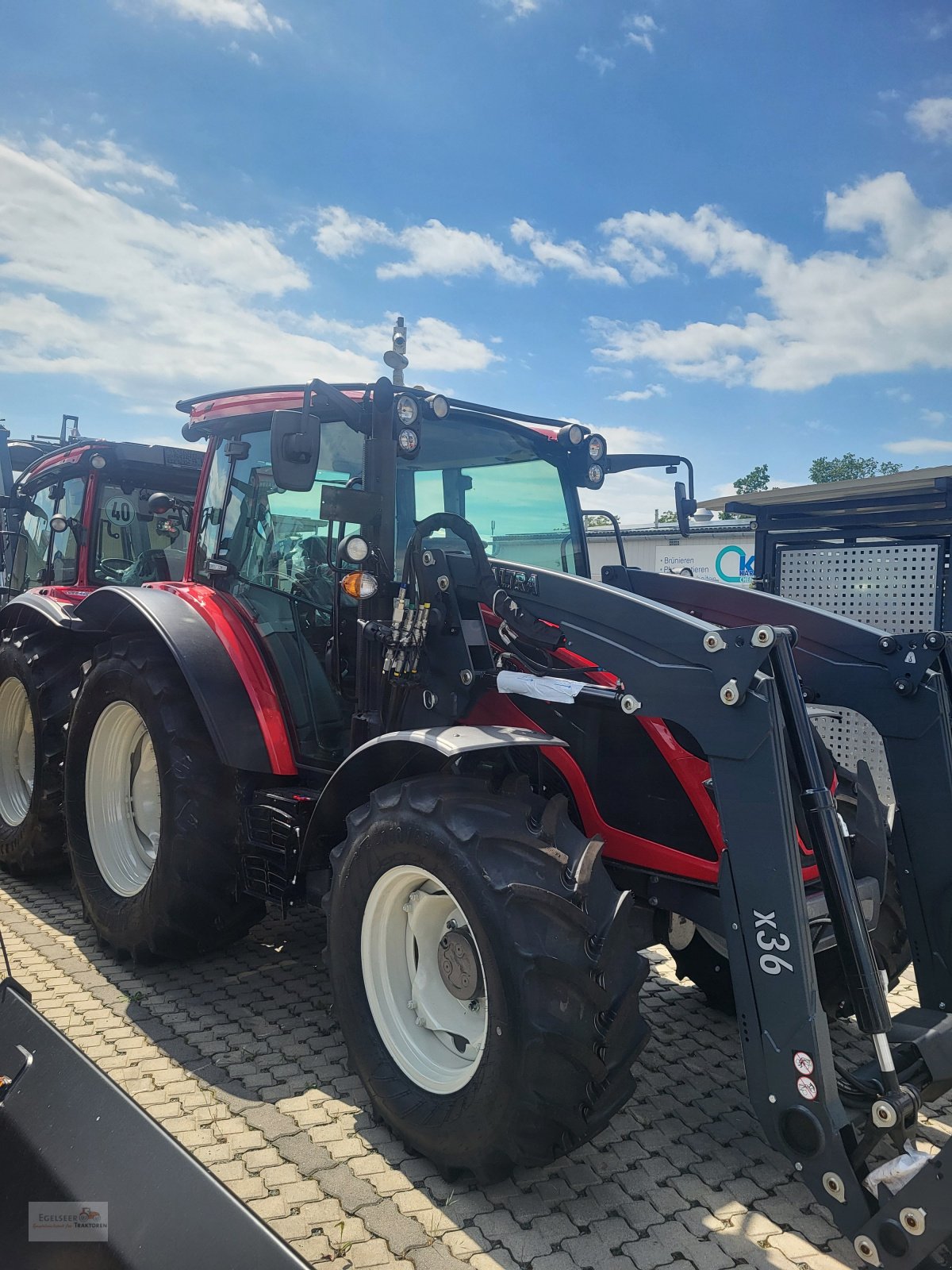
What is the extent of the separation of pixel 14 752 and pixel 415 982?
12.9 ft

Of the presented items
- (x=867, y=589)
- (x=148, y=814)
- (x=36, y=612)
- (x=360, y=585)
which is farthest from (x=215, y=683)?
(x=867, y=589)

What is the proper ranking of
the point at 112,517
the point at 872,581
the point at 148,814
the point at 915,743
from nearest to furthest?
the point at 915,743, the point at 148,814, the point at 872,581, the point at 112,517

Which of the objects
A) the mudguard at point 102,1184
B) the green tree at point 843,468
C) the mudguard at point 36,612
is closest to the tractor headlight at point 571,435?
the mudguard at point 36,612

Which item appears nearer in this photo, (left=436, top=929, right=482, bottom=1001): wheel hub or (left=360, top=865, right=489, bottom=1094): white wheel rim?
(left=436, top=929, right=482, bottom=1001): wheel hub

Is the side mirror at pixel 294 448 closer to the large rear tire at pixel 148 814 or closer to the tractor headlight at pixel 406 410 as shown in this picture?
the tractor headlight at pixel 406 410

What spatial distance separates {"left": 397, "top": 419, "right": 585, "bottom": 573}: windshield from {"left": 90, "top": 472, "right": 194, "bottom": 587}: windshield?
2.62 meters

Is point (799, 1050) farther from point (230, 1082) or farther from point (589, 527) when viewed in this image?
point (589, 527)

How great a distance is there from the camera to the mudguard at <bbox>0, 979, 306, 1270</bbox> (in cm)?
148

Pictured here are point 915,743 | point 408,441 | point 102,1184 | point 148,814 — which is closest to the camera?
point 102,1184

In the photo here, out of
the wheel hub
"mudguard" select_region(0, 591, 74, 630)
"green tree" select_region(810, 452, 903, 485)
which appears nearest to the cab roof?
"mudguard" select_region(0, 591, 74, 630)

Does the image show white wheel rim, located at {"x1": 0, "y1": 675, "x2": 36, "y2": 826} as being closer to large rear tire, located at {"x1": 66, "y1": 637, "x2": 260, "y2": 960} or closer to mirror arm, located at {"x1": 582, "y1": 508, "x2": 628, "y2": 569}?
large rear tire, located at {"x1": 66, "y1": 637, "x2": 260, "y2": 960}

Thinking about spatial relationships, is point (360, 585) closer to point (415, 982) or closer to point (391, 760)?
point (391, 760)

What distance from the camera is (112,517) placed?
595 cm

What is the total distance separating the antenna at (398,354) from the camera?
4133 millimetres
